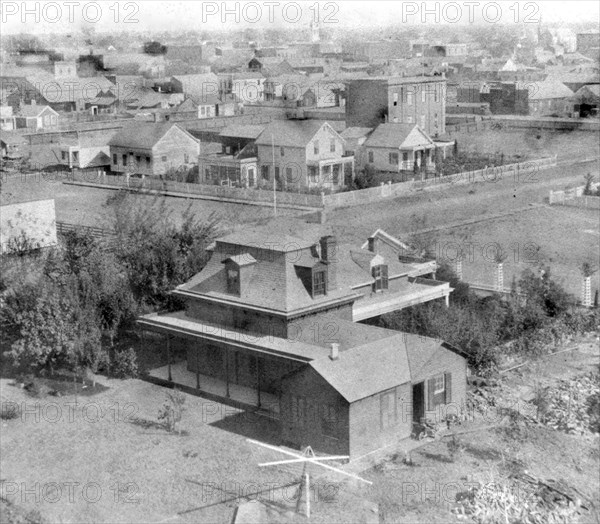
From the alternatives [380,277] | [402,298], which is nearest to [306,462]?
[380,277]

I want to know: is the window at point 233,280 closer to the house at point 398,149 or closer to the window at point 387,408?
the window at point 387,408

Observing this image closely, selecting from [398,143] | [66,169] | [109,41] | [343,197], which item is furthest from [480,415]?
[109,41]

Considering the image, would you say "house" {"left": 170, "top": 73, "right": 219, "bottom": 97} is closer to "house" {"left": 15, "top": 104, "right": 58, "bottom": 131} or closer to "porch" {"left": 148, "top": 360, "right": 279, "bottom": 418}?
"house" {"left": 15, "top": 104, "right": 58, "bottom": 131}

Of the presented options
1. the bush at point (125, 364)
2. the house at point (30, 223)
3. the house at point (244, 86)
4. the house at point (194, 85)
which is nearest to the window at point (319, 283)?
the bush at point (125, 364)

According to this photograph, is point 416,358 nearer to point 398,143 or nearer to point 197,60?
point 398,143

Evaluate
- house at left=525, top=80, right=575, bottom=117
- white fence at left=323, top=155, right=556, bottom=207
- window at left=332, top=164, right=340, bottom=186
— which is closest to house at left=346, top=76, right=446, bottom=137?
white fence at left=323, top=155, right=556, bottom=207
